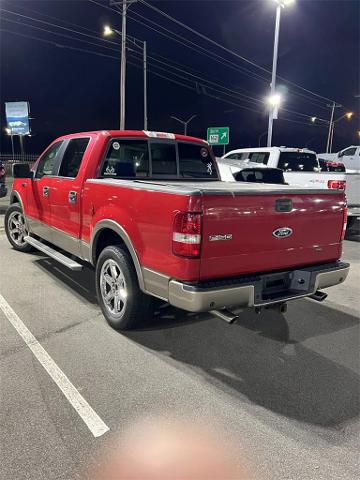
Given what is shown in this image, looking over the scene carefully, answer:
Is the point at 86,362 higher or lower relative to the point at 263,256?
lower

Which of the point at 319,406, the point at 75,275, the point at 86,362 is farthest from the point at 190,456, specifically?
the point at 75,275

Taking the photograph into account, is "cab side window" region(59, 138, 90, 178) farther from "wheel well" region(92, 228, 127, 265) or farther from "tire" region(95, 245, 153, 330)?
"tire" region(95, 245, 153, 330)

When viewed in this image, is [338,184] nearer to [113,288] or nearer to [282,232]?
[282,232]

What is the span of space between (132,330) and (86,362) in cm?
70

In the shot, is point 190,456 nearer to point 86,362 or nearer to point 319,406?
point 319,406

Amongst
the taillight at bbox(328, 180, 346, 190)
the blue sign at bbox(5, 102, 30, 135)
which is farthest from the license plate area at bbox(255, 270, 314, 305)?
the blue sign at bbox(5, 102, 30, 135)

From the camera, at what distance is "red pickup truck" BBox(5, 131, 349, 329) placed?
10.2 feet

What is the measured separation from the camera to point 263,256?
342 centimetres

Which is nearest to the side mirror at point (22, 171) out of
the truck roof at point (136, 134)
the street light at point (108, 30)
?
the truck roof at point (136, 134)

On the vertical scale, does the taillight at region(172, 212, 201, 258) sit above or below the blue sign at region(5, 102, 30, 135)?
below

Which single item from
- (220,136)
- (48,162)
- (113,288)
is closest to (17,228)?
(48,162)

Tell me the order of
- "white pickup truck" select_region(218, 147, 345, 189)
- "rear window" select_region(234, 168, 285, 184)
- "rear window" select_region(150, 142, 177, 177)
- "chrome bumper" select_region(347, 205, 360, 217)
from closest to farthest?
"rear window" select_region(150, 142, 177, 177) → "rear window" select_region(234, 168, 285, 184) → "white pickup truck" select_region(218, 147, 345, 189) → "chrome bumper" select_region(347, 205, 360, 217)

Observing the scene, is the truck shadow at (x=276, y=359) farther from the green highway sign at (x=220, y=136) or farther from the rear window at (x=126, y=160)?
the green highway sign at (x=220, y=136)

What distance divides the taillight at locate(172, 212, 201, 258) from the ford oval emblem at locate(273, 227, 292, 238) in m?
0.81
